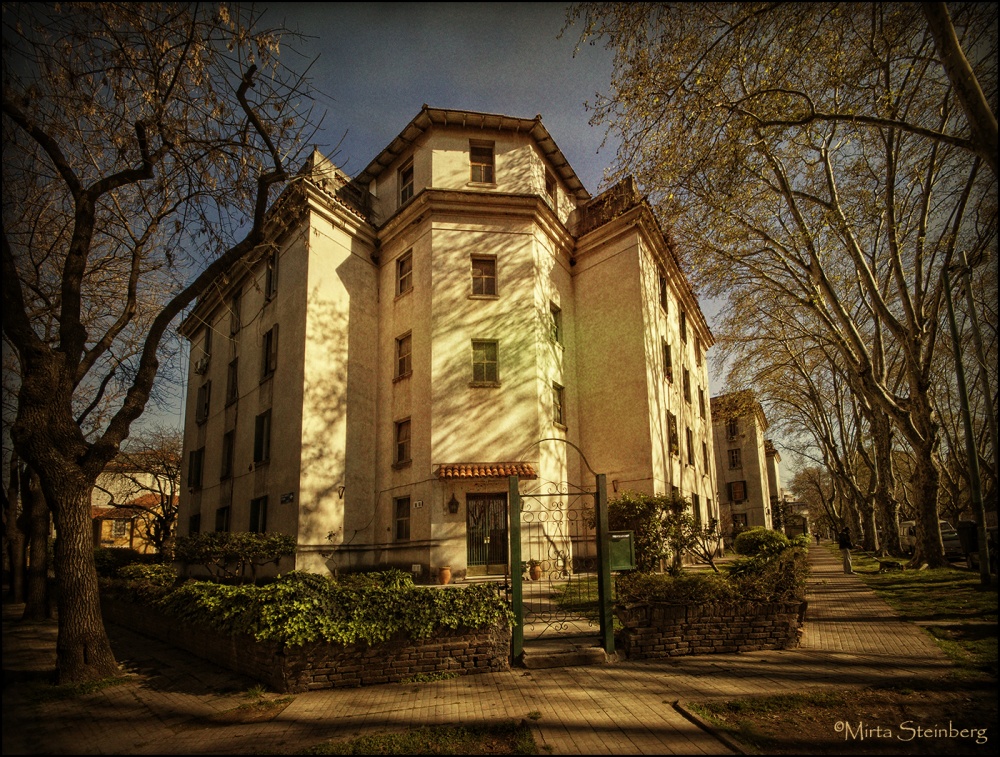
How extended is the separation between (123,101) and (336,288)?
36.4 ft

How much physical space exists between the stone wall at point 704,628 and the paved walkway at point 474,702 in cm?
22

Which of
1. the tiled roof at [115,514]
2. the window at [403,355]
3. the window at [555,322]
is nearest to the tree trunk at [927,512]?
the window at [555,322]

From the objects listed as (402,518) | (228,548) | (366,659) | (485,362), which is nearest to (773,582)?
(366,659)

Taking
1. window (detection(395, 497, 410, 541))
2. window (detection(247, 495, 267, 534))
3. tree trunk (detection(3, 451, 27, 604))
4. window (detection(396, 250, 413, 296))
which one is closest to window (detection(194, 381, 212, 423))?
tree trunk (detection(3, 451, 27, 604))

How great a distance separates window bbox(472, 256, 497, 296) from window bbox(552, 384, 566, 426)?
161 inches

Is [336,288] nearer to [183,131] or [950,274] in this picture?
[183,131]

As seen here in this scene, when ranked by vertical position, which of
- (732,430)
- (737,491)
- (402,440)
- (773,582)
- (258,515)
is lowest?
(773,582)

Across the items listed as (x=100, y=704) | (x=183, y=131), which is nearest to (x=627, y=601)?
(x=100, y=704)

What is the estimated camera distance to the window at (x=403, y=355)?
63.5 ft

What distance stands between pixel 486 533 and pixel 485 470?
194cm

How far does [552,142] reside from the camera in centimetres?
2119

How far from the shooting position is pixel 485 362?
1847 centimetres

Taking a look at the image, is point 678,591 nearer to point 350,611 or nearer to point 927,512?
point 350,611

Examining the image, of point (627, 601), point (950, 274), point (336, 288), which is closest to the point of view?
point (627, 601)
